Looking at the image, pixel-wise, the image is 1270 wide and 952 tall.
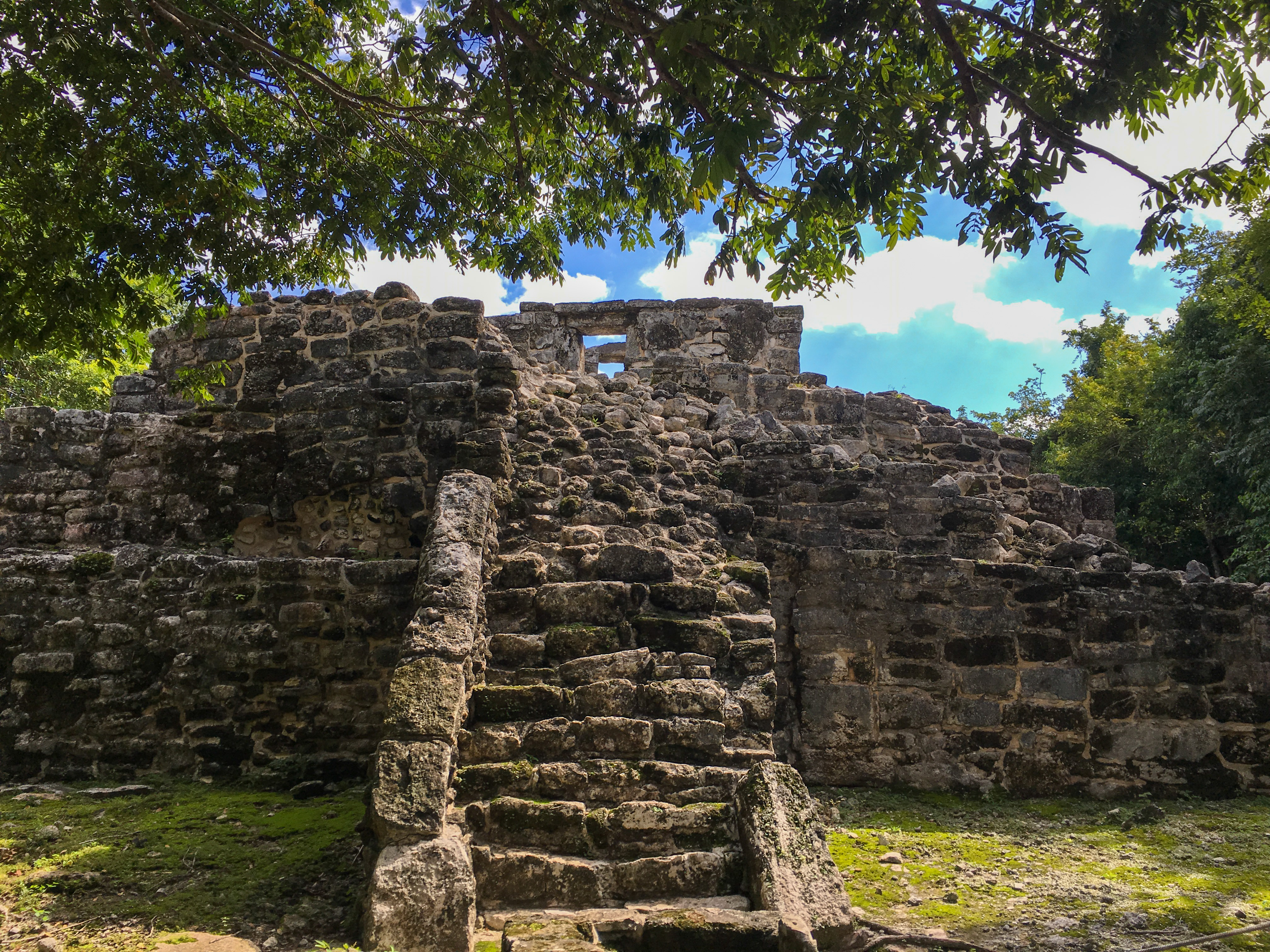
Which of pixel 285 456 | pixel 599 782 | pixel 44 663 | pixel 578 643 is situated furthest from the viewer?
pixel 285 456

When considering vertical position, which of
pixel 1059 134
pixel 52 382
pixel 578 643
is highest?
pixel 52 382

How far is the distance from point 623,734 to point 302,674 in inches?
80.0

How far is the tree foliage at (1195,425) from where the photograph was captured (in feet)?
39.2

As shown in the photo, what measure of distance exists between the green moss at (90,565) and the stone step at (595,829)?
2872 millimetres

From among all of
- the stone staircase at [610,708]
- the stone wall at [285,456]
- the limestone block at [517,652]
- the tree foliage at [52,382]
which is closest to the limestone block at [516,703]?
the stone staircase at [610,708]

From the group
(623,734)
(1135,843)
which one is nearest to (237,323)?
(623,734)

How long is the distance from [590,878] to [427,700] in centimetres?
98

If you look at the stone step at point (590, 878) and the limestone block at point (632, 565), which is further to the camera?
the limestone block at point (632, 565)

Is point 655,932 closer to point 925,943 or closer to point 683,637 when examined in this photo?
point 925,943

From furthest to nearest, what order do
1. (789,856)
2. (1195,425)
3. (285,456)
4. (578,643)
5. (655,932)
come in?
(1195,425) < (285,456) < (578,643) < (789,856) < (655,932)

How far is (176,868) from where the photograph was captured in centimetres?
355

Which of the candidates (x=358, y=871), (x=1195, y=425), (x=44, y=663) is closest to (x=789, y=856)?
(x=358, y=871)

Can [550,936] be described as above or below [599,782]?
below

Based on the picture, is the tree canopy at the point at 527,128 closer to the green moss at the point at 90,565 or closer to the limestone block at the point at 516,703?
the green moss at the point at 90,565
